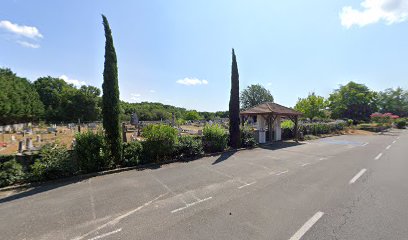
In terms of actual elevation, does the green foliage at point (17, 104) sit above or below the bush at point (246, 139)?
above

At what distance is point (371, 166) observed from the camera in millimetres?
10148

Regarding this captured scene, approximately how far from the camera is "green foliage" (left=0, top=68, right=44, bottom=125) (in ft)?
122

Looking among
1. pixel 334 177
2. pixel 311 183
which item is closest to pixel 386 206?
pixel 311 183

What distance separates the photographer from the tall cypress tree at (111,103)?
9.62m

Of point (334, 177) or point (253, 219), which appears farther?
point (334, 177)

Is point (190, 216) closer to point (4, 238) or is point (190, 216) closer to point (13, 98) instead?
point (4, 238)

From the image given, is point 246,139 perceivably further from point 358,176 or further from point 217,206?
point 217,206

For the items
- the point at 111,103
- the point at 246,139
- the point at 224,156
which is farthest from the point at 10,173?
the point at 246,139

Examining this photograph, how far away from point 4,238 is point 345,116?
62922mm

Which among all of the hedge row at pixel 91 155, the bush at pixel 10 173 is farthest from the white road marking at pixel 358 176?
the bush at pixel 10 173

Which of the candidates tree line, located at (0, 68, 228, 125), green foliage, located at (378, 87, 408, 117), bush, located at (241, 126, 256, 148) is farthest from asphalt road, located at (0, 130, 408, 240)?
green foliage, located at (378, 87, 408, 117)

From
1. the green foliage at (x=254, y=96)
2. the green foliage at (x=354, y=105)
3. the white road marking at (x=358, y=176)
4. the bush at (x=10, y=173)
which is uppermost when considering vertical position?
the green foliage at (x=254, y=96)

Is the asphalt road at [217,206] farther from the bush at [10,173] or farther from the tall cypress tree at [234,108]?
the tall cypress tree at [234,108]

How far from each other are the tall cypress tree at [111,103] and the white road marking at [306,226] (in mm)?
7830
